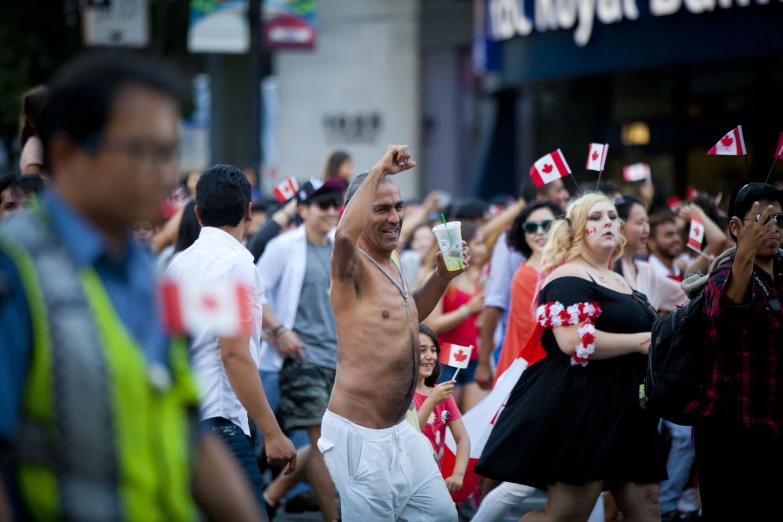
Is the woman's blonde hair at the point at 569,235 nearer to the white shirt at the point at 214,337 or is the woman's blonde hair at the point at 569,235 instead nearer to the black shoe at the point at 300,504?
the white shirt at the point at 214,337

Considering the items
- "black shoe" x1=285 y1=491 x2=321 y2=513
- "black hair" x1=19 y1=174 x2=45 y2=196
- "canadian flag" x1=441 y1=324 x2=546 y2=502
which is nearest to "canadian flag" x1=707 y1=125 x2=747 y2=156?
"canadian flag" x1=441 y1=324 x2=546 y2=502

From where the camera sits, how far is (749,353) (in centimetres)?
483

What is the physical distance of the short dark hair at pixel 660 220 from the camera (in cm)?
912

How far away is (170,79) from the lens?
7.95 feet

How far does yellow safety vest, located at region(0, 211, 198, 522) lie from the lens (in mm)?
2174

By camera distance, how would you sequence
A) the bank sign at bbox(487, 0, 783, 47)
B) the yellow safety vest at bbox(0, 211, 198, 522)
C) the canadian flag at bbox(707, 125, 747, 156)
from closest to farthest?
the yellow safety vest at bbox(0, 211, 198, 522), the canadian flag at bbox(707, 125, 747, 156), the bank sign at bbox(487, 0, 783, 47)

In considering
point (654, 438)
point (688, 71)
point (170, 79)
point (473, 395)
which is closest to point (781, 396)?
point (654, 438)

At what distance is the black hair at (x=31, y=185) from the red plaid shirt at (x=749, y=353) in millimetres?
3550

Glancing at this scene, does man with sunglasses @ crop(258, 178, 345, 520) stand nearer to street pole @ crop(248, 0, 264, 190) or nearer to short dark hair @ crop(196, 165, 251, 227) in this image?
short dark hair @ crop(196, 165, 251, 227)

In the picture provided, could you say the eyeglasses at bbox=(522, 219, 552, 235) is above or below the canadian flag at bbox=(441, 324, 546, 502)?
above

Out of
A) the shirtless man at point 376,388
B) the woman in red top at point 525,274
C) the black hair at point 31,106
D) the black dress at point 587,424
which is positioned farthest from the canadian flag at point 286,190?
the shirtless man at point 376,388

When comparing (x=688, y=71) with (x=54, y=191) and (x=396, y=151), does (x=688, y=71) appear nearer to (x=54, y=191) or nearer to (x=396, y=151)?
(x=396, y=151)

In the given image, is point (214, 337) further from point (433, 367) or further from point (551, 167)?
point (551, 167)

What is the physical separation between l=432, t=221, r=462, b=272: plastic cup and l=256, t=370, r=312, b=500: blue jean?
7.96ft
